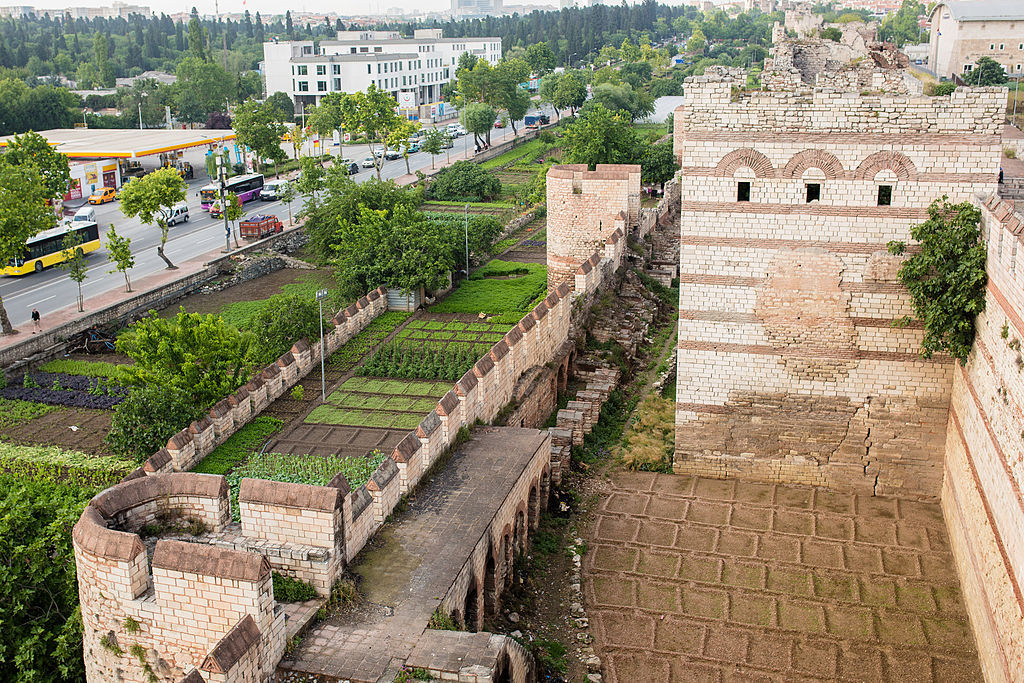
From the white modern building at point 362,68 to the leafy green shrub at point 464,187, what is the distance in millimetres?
34222

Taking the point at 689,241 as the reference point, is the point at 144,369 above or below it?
below

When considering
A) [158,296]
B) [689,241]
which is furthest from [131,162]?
[689,241]

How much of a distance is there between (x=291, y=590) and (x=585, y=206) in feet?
68.5

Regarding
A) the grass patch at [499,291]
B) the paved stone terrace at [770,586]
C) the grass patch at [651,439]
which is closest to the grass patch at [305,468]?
the paved stone terrace at [770,586]

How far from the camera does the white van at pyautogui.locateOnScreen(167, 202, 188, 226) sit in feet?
156

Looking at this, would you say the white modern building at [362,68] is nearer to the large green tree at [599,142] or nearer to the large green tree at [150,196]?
the large green tree at [599,142]

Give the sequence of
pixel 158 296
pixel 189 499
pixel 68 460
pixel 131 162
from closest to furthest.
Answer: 1. pixel 189 499
2. pixel 68 460
3. pixel 158 296
4. pixel 131 162

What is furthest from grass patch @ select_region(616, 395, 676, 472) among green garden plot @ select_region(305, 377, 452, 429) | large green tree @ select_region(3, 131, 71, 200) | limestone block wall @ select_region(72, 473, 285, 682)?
large green tree @ select_region(3, 131, 71, 200)

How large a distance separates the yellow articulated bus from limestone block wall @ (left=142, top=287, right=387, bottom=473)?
1528 centimetres

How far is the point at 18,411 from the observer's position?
2531 centimetres

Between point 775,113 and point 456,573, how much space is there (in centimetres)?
1028

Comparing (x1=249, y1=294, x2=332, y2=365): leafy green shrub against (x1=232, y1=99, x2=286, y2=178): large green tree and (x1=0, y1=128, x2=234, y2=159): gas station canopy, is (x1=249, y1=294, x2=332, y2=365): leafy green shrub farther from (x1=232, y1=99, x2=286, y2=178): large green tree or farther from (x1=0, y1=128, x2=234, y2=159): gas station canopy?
(x1=232, y1=99, x2=286, y2=178): large green tree

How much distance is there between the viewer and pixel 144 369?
21.8 meters

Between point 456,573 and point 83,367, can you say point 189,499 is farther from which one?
point 83,367
